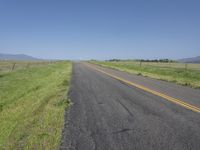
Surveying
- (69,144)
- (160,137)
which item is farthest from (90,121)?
(160,137)

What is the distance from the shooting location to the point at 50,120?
6406mm

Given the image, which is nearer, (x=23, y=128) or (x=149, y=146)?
(x=149, y=146)

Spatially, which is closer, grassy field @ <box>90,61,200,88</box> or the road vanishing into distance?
the road vanishing into distance

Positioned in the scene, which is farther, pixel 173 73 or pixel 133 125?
pixel 173 73

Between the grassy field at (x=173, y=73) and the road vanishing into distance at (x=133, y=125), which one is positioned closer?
the road vanishing into distance at (x=133, y=125)

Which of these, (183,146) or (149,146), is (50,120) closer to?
(149,146)

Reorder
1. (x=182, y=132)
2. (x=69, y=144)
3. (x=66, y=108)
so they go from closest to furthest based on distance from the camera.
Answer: (x=69, y=144), (x=182, y=132), (x=66, y=108)

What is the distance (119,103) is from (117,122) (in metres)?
2.63

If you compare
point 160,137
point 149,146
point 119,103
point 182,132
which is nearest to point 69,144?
point 149,146

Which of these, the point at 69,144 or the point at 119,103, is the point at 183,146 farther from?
the point at 119,103

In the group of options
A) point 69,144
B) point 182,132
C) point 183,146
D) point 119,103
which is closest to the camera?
point 183,146

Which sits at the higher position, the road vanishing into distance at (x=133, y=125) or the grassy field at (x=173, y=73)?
the road vanishing into distance at (x=133, y=125)

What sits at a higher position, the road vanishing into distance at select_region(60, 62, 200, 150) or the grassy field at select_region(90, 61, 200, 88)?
the road vanishing into distance at select_region(60, 62, 200, 150)

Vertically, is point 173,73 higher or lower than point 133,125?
lower
